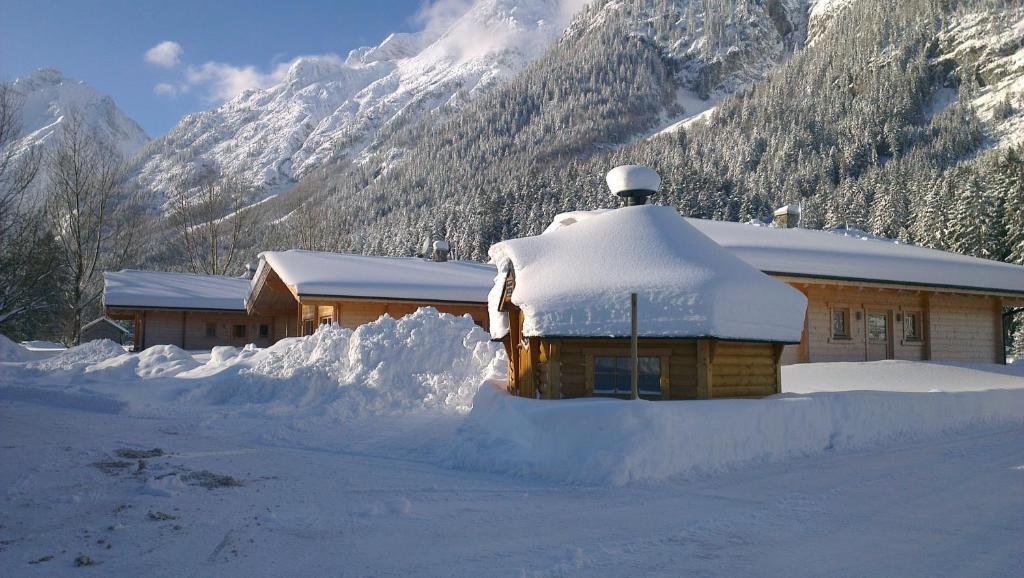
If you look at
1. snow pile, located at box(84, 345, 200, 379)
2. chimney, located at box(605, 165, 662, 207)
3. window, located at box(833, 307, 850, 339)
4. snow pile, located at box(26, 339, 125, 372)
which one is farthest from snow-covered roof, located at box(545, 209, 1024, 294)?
snow pile, located at box(26, 339, 125, 372)

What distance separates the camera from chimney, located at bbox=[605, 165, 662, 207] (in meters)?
14.6

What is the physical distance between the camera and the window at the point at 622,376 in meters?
11.4

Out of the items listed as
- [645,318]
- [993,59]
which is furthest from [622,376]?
[993,59]

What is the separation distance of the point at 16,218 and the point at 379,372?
51.5 ft

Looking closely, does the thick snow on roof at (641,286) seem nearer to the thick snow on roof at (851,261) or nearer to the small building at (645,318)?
the small building at (645,318)

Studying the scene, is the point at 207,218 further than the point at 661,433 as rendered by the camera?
Yes

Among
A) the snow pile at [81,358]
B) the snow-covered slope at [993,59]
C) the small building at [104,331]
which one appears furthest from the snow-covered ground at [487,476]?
the snow-covered slope at [993,59]

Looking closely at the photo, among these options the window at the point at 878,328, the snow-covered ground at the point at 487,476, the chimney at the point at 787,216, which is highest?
the chimney at the point at 787,216

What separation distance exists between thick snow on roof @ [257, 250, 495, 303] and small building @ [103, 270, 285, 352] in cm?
753

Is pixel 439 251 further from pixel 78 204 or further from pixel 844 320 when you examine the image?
pixel 78 204

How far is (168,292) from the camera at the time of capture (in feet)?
101

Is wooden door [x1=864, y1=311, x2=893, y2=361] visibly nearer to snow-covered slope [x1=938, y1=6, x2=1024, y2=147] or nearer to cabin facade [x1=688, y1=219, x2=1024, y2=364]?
cabin facade [x1=688, y1=219, x2=1024, y2=364]

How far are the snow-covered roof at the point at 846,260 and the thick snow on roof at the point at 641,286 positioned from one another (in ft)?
8.34

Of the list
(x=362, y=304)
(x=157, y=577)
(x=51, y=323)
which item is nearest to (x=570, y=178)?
(x=51, y=323)
